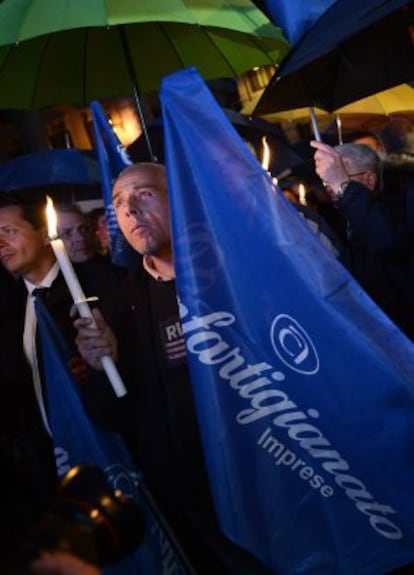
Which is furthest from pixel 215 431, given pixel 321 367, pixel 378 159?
pixel 378 159

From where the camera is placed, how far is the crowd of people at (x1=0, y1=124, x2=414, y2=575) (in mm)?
2369

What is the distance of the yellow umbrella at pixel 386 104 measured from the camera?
757cm

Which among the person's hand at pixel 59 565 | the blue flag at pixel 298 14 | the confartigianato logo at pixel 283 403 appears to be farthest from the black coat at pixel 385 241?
the person's hand at pixel 59 565

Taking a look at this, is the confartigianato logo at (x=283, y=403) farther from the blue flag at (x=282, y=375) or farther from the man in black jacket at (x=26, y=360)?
the man in black jacket at (x=26, y=360)

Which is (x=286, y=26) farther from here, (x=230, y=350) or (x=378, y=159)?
(x=230, y=350)

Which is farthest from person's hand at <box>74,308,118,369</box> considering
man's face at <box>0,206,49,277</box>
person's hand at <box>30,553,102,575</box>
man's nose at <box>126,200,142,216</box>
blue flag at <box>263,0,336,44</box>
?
blue flag at <box>263,0,336,44</box>

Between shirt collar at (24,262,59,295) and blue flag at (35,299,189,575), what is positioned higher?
shirt collar at (24,262,59,295)

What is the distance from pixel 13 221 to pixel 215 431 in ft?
6.56

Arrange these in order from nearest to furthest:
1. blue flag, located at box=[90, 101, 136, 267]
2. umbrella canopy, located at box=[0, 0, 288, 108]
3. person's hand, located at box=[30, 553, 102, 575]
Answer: person's hand, located at box=[30, 553, 102, 575] → blue flag, located at box=[90, 101, 136, 267] → umbrella canopy, located at box=[0, 0, 288, 108]

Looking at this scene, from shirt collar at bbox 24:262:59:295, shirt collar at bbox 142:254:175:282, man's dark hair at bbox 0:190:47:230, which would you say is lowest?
shirt collar at bbox 142:254:175:282

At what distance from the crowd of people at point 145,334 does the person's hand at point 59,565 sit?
0.65 feet

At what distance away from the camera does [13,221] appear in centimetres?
347

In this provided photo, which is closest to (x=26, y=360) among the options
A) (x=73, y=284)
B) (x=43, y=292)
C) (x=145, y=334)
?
(x=43, y=292)

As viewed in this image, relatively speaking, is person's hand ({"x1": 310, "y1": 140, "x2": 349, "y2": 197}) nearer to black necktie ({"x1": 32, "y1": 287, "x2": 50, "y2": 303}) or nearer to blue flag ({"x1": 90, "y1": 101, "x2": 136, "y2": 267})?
blue flag ({"x1": 90, "y1": 101, "x2": 136, "y2": 267})
